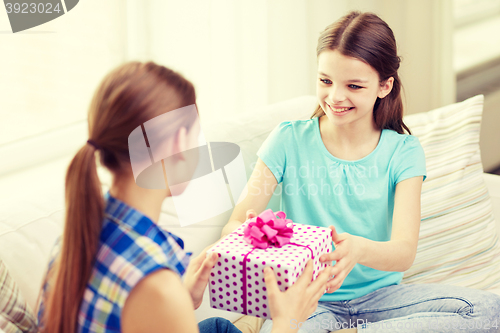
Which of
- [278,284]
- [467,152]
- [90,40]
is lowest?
[467,152]

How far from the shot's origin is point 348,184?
1.22 m

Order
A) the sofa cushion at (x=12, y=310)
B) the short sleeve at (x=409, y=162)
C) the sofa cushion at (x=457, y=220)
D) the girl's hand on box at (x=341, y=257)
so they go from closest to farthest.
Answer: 1. the sofa cushion at (x=12, y=310)
2. the girl's hand on box at (x=341, y=257)
3. the short sleeve at (x=409, y=162)
4. the sofa cushion at (x=457, y=220)

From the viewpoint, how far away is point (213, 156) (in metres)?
1.23

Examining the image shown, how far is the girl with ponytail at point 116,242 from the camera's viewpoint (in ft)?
1.97

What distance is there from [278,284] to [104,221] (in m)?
0.34

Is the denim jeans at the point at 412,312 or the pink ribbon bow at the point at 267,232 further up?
the pink ribbon bow at the point at 267,232

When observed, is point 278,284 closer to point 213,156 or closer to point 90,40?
point 213,156

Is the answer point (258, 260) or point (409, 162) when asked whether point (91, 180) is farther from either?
point (409, 162)

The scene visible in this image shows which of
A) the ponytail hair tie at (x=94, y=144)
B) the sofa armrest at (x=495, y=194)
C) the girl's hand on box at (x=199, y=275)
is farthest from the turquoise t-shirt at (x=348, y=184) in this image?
the ponytail hair tie at (x=94, y=144)

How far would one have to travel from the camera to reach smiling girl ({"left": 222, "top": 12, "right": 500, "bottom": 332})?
1051 millimetres

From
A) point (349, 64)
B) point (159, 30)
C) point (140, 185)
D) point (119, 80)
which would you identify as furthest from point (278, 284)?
point (159, 30)

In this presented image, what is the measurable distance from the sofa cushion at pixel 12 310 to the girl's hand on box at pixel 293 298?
402mm

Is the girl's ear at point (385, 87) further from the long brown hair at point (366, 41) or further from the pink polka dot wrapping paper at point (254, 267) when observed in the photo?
the pink polka dot wrapping paper at point (254, 267)

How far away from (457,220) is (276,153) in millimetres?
647
